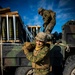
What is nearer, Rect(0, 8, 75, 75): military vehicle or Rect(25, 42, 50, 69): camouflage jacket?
Rect(25, 42, 50, 69): camouflage jacket

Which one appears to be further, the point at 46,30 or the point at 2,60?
the point at 46,30

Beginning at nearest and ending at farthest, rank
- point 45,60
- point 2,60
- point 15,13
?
1. point 45,60
2. point 2,60
3. point 15,13

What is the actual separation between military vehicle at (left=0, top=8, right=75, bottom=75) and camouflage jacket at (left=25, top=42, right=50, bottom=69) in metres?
2.13

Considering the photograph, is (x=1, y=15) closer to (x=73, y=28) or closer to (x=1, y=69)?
(x=1, y=69)

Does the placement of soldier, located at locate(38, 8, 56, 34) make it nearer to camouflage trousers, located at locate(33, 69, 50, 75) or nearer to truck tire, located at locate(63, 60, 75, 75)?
truck tire, located at locate(63, 60, 75, 75)

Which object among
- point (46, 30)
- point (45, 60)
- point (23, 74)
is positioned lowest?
point (23, 74)

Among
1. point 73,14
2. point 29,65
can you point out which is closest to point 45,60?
point 29,65

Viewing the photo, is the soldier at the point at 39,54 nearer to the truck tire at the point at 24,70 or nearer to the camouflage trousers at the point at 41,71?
the camouflage trousers at the point at 41,71

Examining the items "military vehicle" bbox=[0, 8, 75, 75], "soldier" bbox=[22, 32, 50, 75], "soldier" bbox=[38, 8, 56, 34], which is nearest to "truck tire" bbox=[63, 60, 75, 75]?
"military vehicle" bbox=[0, 8, 75, 75]

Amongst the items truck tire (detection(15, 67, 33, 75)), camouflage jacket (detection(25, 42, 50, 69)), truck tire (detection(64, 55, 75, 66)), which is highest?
camouflage jacket (detection(25, 42, 50, 69))

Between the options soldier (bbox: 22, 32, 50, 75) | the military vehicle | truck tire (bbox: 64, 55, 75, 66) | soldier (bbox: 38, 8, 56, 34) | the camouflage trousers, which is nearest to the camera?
soldier (bbox: 22, 32, 50, 75)

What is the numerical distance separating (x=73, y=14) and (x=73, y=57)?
5.29 m

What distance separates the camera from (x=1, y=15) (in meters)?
8.04

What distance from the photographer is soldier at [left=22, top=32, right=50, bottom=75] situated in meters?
5.34
